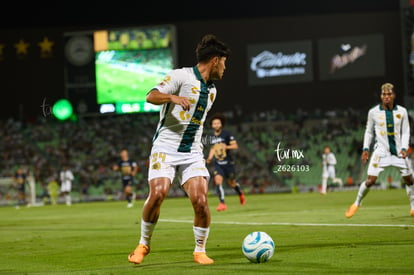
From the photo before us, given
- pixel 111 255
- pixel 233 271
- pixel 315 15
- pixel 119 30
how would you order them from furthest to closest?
pixel 315 15 → pixel 119 30 → pixel 111 255 → pixel 233 271

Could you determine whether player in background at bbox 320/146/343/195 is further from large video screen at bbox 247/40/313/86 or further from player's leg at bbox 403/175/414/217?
player's leg at bbox 403/175/414/217

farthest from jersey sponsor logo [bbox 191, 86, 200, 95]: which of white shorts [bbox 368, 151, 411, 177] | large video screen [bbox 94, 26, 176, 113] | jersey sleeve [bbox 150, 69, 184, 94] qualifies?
large video screen [bbox 94, 26, 176, 113]

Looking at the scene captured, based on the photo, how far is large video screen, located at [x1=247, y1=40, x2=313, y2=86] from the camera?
4562 centimetres

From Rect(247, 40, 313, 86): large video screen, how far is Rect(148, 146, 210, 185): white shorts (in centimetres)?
3753

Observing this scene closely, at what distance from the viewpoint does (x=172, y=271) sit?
8.03 meters

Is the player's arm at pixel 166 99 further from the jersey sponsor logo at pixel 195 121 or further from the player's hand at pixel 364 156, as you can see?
the player's hand at pixel 364 156

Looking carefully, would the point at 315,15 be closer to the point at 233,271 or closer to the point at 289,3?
the point at 289,3

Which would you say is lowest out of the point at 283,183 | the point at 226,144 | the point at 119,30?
the point at 283,183

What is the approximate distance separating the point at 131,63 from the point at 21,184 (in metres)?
10.0

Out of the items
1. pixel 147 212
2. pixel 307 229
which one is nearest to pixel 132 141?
pixel 307 229

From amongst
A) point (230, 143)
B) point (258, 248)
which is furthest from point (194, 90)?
point (230, 143)

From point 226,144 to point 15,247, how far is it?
35.5 feet

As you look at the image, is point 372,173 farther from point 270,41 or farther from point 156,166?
point 270,41

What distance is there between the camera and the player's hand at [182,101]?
316 inches
